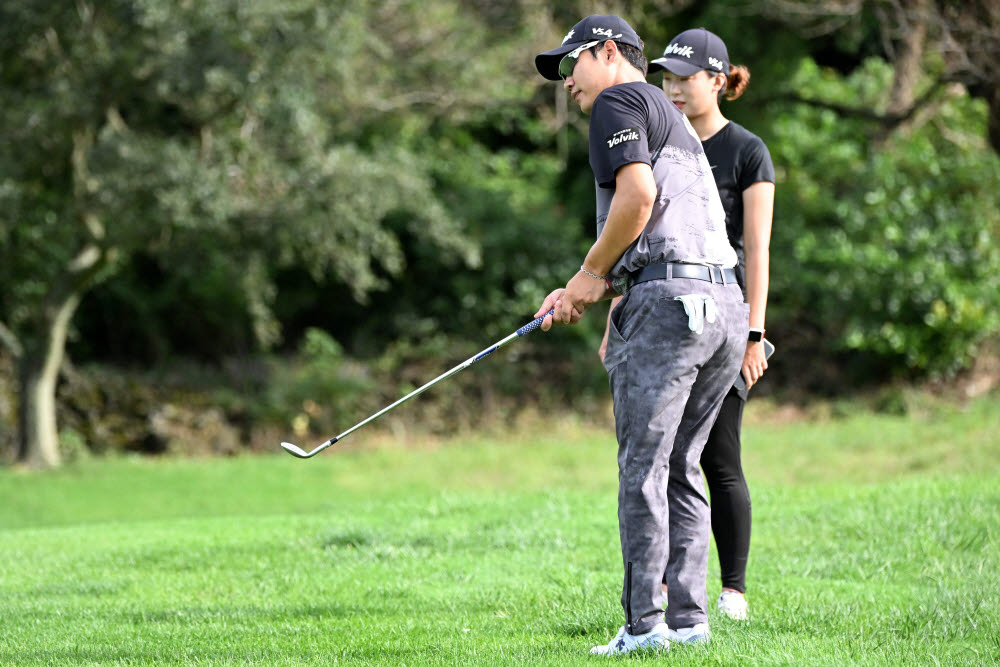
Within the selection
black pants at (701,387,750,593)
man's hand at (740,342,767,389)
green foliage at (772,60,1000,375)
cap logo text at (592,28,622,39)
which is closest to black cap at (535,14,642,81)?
cap logo text at (592,28,622,39)

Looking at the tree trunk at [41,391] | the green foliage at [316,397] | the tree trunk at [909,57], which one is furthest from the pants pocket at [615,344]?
the green foliage at [316,397]

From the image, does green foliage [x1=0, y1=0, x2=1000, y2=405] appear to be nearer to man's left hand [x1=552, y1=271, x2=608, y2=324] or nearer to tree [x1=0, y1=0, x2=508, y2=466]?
tree [x1=0, y1=0, x2=508, y2=466]

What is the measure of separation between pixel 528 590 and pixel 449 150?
16.0 metres

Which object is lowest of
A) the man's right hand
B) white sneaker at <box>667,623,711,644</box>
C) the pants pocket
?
white sneaker at <box>667,623,711,644</box>

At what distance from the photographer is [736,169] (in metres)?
4.44

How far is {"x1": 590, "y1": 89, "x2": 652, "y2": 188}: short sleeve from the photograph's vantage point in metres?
3.53

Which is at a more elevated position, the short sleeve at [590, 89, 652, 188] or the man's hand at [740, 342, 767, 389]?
the short sleeve at [590, 89, 652, 188]

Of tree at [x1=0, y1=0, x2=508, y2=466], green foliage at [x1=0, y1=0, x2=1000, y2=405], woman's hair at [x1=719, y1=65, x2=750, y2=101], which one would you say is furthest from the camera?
green foliage at [x1=0, y1=0, x2=1000, y2=405]

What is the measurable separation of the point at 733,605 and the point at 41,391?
1408 cm

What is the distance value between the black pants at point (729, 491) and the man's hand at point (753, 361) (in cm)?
8

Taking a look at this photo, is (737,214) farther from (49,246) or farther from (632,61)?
(49,246)

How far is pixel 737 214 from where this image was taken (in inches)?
177

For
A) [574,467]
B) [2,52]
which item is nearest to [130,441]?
[2,52]

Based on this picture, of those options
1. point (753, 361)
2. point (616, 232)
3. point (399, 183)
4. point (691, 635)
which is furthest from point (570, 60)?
point (399, 183)
